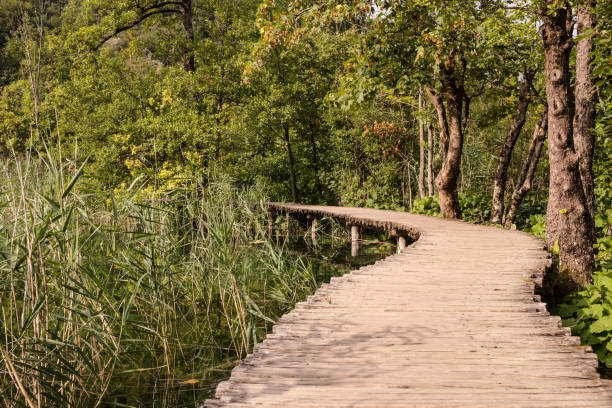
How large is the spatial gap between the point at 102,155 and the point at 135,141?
818 millimetres

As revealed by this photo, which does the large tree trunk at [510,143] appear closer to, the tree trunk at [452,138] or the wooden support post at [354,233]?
the tree trunk at [452,138]

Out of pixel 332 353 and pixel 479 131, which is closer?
pixel 332 353

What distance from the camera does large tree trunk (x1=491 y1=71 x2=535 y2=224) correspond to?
8.27 meters

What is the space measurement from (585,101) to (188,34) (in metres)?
9.88

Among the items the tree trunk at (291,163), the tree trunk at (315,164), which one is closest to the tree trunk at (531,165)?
the tree trunk at (291,163)

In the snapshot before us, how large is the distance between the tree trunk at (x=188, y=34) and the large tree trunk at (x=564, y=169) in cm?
906

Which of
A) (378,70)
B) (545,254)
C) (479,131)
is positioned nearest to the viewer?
(545,254)

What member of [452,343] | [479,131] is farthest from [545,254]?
[479,131]

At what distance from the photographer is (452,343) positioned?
8.64ft

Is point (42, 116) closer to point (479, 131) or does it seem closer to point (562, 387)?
point (479, 131)

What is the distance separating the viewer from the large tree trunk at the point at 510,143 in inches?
326

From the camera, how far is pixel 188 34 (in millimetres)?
12328

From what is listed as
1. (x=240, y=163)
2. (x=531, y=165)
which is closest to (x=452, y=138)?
(x=531, y=165)

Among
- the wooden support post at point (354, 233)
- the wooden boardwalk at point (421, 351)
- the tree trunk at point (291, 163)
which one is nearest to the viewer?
the wooden boardwalk at point (421, 351)
